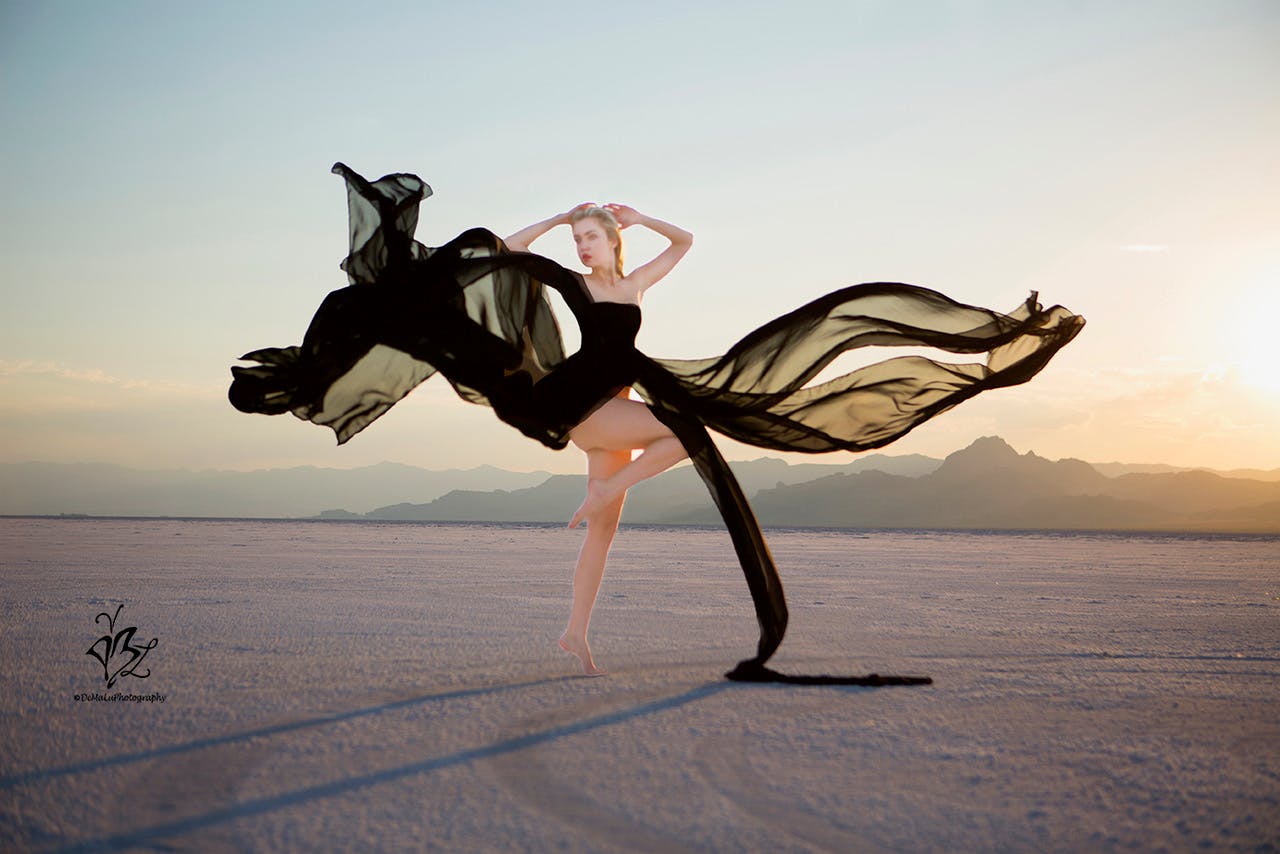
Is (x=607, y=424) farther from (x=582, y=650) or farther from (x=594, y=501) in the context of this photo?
(x=582, y=650)

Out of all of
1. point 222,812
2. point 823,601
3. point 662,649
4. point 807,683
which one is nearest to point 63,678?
point 222,812

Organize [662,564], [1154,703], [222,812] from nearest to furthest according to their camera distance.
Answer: [222,812]
[1154,703]
[662,564]

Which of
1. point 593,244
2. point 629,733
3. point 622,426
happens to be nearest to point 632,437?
point 622,426

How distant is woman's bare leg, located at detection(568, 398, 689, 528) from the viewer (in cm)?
543

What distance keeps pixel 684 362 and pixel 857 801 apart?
3080mm

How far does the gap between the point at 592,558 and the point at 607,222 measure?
190 cm

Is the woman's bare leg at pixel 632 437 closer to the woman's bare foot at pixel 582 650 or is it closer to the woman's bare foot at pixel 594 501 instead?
the woman's bare foot at pixel 594 501

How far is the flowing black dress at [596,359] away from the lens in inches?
210

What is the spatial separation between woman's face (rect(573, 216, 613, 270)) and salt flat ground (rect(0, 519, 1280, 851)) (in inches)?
89.7

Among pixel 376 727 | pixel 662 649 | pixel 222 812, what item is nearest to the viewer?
pixel 222 812

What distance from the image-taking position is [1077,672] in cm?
550

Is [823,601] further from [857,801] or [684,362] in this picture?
[857,801]

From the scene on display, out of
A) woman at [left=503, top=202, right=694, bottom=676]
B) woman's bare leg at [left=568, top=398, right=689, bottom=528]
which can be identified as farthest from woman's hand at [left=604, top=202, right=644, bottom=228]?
woman's bare leg at [left=568, top=398, right=689, bottom=528]

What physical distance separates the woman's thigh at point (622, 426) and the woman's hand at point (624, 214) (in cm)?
104
